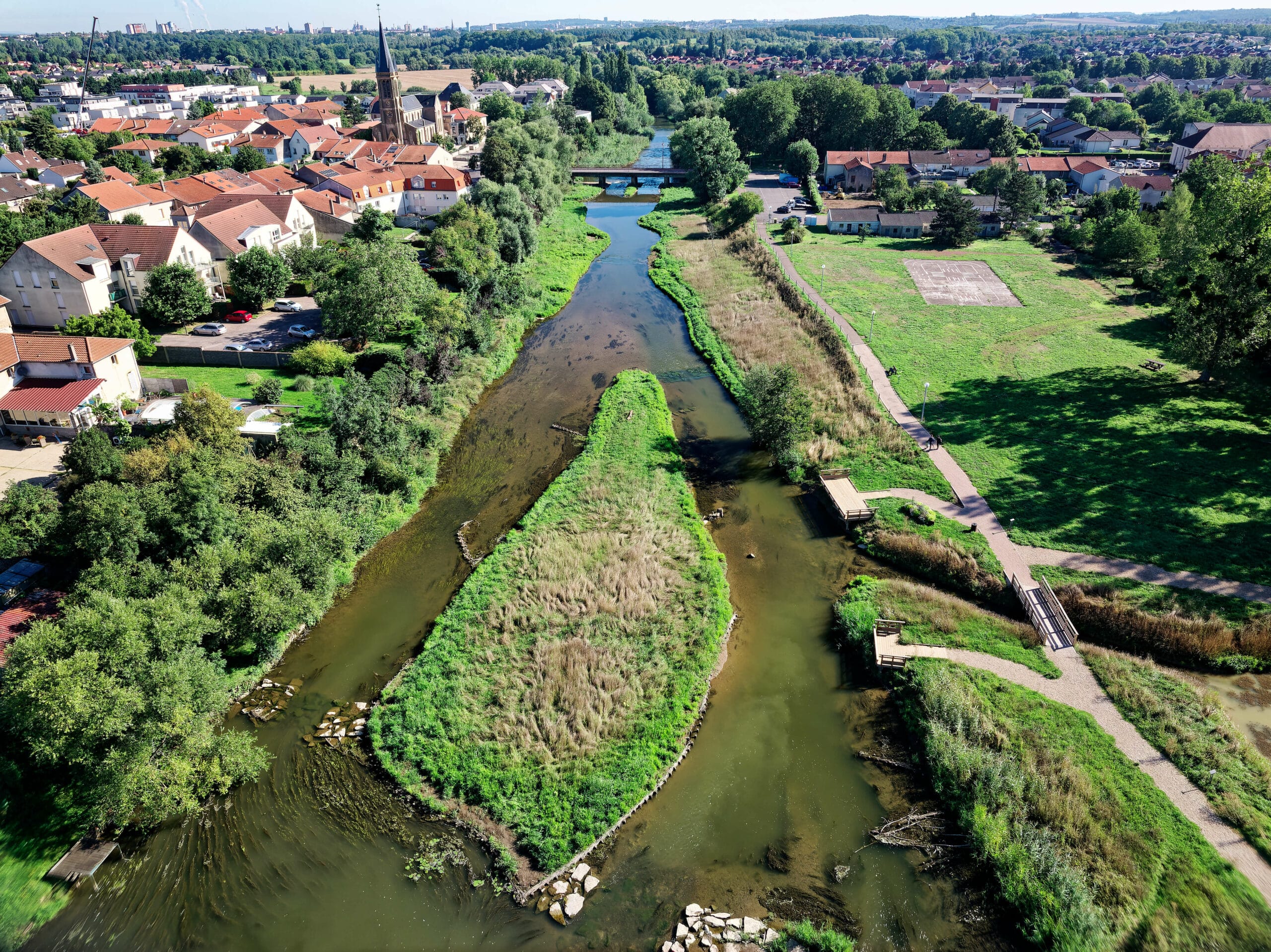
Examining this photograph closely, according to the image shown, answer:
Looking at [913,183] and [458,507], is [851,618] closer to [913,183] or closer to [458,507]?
[458,507]

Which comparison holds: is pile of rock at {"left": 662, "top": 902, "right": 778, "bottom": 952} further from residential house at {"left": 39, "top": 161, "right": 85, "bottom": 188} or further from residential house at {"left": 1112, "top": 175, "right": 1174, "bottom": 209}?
residential house at {"left": 1112, "top": 175, "right": 1174, "bottom": 209}

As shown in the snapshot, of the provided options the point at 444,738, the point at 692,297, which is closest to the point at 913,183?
the point at 692,297

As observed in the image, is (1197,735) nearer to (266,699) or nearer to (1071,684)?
(1071,684)

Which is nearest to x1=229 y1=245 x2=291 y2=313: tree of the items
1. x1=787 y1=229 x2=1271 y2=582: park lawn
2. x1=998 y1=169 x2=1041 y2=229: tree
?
x1=787 y1=229 x2=1271 y2=582: park lawn

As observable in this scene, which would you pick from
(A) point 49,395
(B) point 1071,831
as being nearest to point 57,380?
(A) point 49,395

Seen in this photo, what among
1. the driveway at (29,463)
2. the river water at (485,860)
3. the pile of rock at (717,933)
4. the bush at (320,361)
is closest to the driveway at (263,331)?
the bush at (320,361)

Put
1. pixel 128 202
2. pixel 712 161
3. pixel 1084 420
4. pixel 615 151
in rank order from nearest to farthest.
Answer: pixel 1084 420
pixel 128 202
pixel 712 161
pixel 615 151

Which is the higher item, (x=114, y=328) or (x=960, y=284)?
(x=114, y=328)

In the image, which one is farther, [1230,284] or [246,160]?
[246,160]
